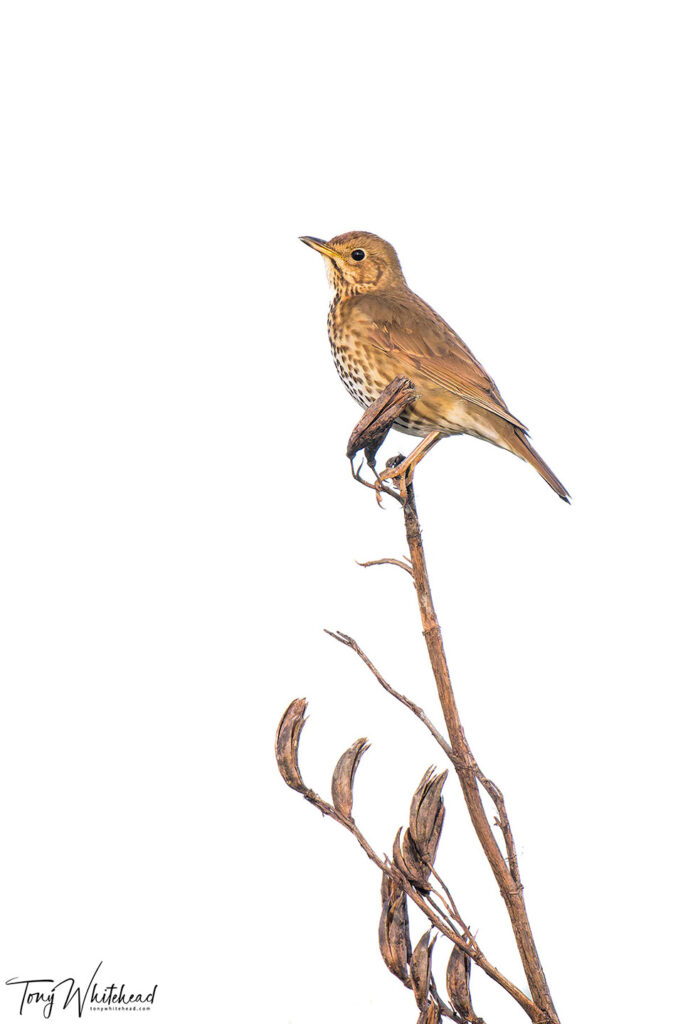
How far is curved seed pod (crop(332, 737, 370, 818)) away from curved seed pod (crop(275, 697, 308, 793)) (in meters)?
0.06

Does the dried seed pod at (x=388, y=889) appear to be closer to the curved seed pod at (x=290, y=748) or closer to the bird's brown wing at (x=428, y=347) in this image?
the curved seed pod at (x=290, y=748)

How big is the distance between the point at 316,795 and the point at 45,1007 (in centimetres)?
136

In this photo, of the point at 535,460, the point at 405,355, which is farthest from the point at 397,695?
the point at 405,355

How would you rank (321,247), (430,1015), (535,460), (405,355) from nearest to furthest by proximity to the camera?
(430,1015) < (535,460) < (405,355) < (321,247)

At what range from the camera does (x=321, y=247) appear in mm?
3652

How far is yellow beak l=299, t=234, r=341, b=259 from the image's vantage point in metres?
3.64

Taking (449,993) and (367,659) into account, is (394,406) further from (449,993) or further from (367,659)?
(449,993)

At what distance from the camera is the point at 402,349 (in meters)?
3.26

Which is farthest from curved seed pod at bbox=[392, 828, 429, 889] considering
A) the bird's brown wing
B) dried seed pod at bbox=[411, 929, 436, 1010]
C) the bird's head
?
the bird's head

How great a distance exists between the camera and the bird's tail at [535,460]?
114 inches

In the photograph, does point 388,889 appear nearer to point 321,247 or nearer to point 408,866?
point 408,866

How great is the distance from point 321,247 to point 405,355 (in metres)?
0.63

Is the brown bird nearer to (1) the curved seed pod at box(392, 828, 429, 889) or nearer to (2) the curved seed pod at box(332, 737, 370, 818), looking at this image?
(2) the curved seed pod at box(332, 737, 370, 818)

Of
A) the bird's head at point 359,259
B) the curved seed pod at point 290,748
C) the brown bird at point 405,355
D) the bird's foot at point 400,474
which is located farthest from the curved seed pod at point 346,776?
the bird's head at point 359,259
